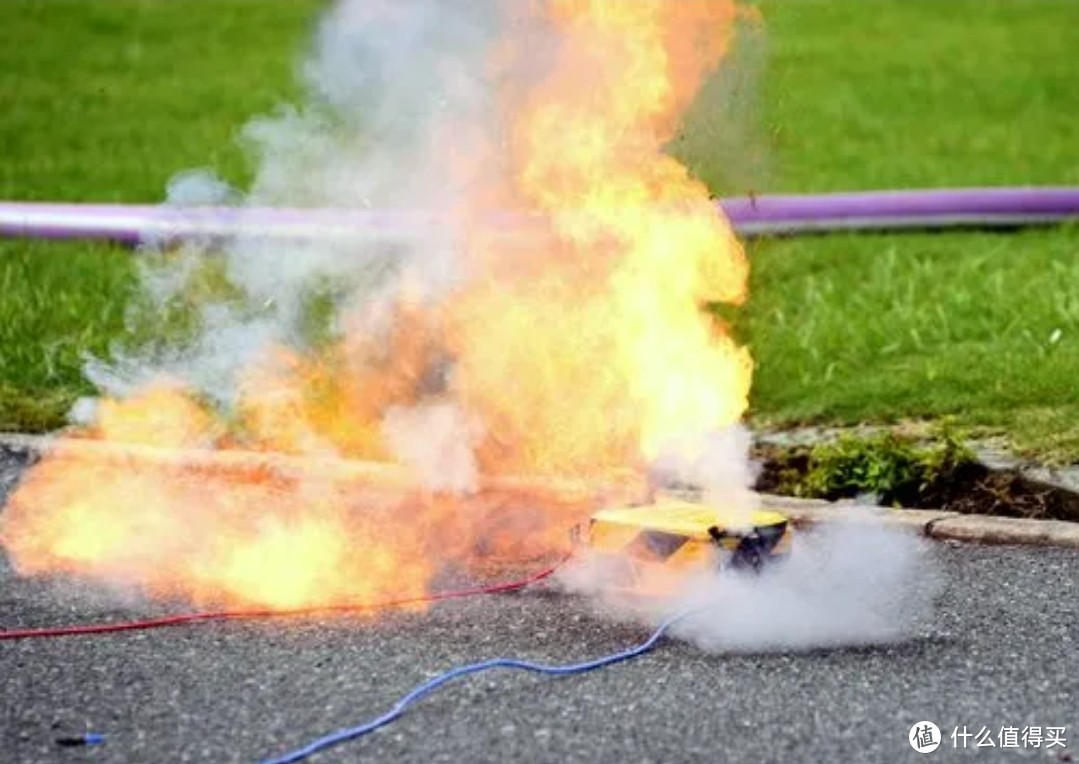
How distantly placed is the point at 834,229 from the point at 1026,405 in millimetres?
2973

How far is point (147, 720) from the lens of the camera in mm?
5578

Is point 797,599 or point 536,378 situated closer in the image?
point 797,599

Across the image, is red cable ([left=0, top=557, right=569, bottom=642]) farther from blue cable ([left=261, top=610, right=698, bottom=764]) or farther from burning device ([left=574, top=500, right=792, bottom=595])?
blue cable ([left=261, top=610, right=698, bottom=764])

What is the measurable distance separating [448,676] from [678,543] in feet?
3.02

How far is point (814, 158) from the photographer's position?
12992 millimetres

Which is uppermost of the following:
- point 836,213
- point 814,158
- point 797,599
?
point 814,158

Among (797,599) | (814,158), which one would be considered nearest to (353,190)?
(797,599)

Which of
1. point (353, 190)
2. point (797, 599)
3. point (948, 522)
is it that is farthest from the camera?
point (353, 190)

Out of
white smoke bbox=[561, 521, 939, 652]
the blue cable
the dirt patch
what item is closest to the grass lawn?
the dirt patch

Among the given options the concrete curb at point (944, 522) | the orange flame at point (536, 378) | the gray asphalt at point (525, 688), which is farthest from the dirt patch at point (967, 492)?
the gray asphalt at point (525, 688)

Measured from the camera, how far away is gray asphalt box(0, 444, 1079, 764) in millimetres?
5363

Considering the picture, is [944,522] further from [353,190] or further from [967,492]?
[353,190]

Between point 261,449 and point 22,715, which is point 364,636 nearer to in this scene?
point 22,715

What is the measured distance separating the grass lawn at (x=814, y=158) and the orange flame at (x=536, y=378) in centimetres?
30
